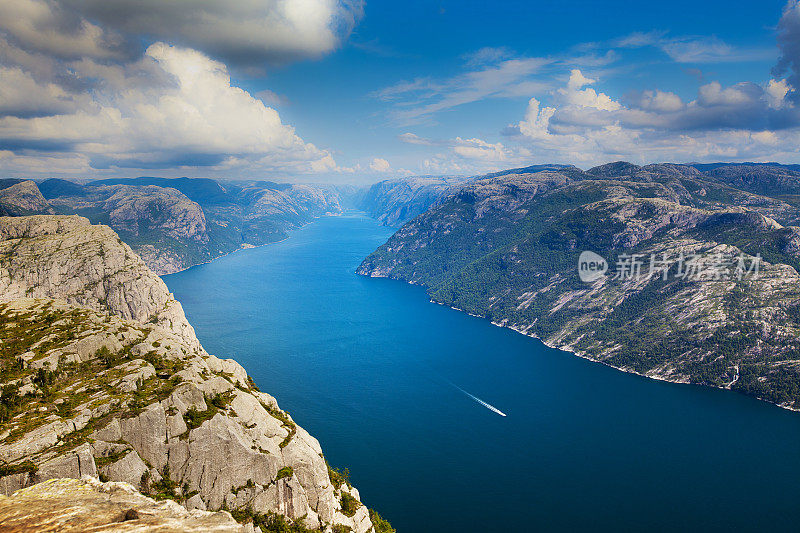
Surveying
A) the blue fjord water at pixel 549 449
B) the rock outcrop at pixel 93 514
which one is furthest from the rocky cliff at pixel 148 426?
the blue fjord water at pixel 549 449

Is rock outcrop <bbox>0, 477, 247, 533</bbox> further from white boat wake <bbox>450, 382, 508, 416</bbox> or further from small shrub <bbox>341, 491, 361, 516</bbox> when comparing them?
white boat wake <bbox>450, 382, 508, 416</bbox>

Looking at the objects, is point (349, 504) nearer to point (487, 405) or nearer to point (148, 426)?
point (148, 426)

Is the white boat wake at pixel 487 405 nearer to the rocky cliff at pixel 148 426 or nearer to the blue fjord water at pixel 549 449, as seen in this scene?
the blue fjord water at pixel 549 449

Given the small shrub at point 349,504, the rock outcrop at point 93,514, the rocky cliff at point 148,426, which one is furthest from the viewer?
the small shrub at point 349,504

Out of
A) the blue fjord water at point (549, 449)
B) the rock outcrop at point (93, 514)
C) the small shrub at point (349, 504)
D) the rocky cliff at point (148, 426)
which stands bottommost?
the blue fjord water at point (549, 449)

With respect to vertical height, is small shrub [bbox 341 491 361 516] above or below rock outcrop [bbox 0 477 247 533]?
below

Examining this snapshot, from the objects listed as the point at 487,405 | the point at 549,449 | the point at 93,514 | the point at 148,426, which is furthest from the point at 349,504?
the point at 487,405

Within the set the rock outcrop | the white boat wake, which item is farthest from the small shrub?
the white boat wake

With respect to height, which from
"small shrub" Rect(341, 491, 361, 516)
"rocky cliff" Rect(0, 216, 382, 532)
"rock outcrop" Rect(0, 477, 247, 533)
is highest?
"rock outcrop" Rect(0, 477, 247, 533)

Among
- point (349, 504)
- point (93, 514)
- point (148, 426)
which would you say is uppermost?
point (93, 514)
